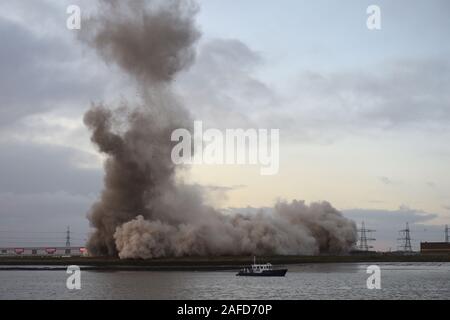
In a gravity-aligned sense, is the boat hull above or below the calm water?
above

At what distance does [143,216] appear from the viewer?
498 feet

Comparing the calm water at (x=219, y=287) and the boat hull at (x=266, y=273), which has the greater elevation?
the boat hull at (x=266, y=273)

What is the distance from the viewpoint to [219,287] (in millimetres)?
98000

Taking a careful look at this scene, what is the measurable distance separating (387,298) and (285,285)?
23.2m

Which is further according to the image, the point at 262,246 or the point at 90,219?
the point at 262,246

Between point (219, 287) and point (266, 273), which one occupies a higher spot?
point (266, 273)

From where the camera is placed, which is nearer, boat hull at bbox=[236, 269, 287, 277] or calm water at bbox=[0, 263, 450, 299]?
calm water at bbox=[0, 263, 450, 299]

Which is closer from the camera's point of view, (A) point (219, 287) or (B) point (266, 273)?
(A) point (219, 287)

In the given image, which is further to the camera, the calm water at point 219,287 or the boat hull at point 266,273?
the boat hull at point 266,273

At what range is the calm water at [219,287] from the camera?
85312 mm

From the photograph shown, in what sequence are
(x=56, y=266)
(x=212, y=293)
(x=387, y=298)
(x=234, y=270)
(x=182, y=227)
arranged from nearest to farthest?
(x=387, y=298)
(x=212, y=293)
(x=234, y=270)
(x=182, y=227)
(x=56, y=266)

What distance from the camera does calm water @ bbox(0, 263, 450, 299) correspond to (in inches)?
3359
